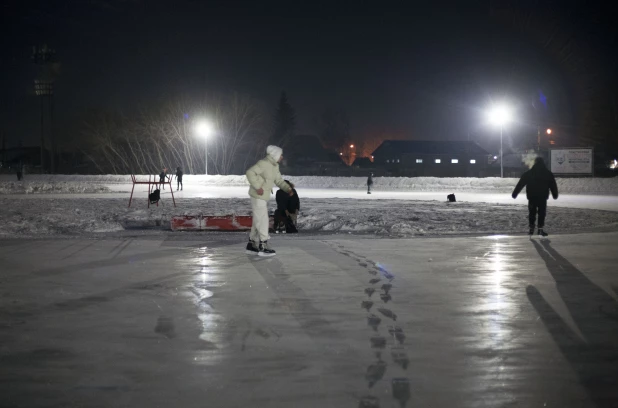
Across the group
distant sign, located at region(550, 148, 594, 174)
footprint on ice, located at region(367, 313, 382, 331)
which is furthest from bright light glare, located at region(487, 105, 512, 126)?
footprint on ice, located at region(367, 313, 382, 331)

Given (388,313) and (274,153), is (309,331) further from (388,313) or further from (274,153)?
(274,153)

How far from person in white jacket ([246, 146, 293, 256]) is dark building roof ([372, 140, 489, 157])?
371 feet

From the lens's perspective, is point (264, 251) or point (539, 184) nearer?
point (264, 251)

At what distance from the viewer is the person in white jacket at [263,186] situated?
1276cm

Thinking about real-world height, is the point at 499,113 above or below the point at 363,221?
above

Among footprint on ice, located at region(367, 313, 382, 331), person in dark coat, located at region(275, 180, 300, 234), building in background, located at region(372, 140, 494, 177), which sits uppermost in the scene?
building in background, located at region(372, 140, 494, 177)

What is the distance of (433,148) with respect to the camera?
12494 cm

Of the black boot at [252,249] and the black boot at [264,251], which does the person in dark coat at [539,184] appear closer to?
the black boot at [264,251]

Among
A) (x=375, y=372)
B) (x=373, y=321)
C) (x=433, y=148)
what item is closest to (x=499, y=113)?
(x=373, y=321)

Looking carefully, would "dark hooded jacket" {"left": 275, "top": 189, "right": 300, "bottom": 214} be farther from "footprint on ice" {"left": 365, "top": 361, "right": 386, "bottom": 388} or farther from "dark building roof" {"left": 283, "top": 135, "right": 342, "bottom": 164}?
"dark building roof" {"left": 283, "top": 135, "right": 342, "bottom": 164}

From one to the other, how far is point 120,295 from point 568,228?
13.9 metres

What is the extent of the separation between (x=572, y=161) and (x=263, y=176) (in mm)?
45569

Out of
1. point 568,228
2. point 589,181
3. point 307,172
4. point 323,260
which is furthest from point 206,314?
point 307,172

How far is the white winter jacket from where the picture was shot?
12.7m
